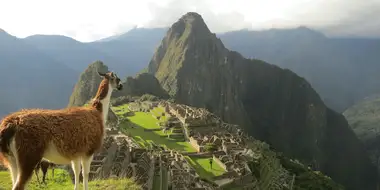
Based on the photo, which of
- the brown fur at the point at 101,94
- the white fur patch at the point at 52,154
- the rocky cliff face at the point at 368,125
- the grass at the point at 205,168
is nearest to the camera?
the white fur patch at the point at 52,154

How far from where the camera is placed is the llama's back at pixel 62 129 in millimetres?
4203

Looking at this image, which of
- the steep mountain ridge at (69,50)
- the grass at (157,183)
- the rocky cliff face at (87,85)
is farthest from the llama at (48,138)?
the steep mountain ridge at (69,50)

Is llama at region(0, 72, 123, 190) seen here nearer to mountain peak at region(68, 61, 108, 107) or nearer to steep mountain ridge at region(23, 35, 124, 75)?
mountain peak at region(68, 61, 108, 107)

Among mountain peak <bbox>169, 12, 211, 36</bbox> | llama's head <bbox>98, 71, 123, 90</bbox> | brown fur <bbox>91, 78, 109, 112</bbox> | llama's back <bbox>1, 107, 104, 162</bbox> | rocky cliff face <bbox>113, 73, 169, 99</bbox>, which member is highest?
mountain peak <bbox>169, 12, 211, 36</bbox>

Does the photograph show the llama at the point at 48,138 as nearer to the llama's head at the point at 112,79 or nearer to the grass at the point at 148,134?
the llama's head at the point at 112,79

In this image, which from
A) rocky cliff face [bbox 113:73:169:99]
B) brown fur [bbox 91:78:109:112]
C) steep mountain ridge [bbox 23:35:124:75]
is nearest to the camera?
brown fur [bbox 91:78:109:112]

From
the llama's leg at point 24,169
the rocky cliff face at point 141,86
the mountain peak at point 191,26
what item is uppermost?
the mountain peak at point 191,26

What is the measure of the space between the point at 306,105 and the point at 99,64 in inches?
3081

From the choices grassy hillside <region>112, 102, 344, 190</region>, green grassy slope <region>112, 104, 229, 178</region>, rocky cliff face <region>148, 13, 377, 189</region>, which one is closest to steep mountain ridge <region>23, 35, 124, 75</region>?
rocky cliff face <region>148, 13, 377, 189</region>

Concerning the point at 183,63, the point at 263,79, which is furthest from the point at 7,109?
the point at 263,79

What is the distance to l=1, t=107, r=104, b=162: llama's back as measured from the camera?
4.20 meters

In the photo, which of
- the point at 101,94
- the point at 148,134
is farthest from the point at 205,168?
the point at 101,94

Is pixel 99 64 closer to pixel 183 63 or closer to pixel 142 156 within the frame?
pixel 183 63

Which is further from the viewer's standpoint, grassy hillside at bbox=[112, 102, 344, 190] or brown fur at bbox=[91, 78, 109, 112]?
grassy hillside at bbox=[112, 102, 344, 190]
